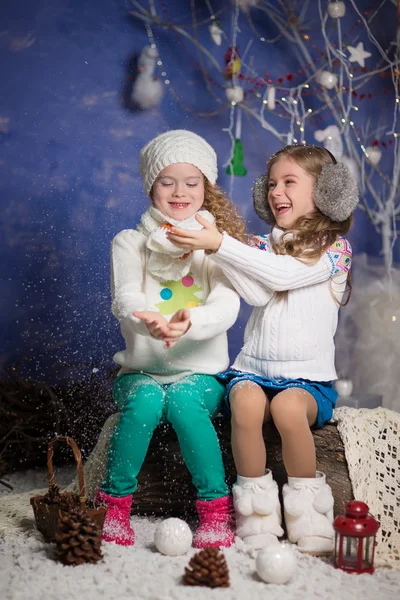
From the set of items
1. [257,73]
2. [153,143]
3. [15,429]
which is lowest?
[15,429]

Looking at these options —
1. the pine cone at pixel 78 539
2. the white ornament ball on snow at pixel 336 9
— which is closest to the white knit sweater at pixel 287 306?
the pine cone at pixel 78 539

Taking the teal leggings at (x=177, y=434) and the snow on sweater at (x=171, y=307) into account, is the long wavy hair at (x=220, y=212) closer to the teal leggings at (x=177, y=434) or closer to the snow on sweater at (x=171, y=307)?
the snow on sweater at (x=171, y=307)

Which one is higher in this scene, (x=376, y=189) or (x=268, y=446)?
(x=376, y=189)

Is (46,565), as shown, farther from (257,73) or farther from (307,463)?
(257,73)

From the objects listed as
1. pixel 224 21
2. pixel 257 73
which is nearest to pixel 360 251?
pixel 257 73

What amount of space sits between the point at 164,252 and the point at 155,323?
0.29 meters

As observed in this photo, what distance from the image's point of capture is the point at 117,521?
2289 millimetres

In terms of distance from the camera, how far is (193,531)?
7.96 feet

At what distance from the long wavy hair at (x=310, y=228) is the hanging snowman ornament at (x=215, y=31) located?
1.44 meters

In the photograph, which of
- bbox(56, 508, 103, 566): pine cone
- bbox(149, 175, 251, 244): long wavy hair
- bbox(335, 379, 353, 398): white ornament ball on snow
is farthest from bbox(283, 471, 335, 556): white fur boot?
bbox(335, 379, 353, 398): white ornament ball on snow

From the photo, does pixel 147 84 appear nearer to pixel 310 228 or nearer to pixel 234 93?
pixel 234 93

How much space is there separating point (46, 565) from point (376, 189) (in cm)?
263

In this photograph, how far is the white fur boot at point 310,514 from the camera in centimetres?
223

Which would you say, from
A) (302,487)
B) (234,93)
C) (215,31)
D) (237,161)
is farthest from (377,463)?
(215,31)
